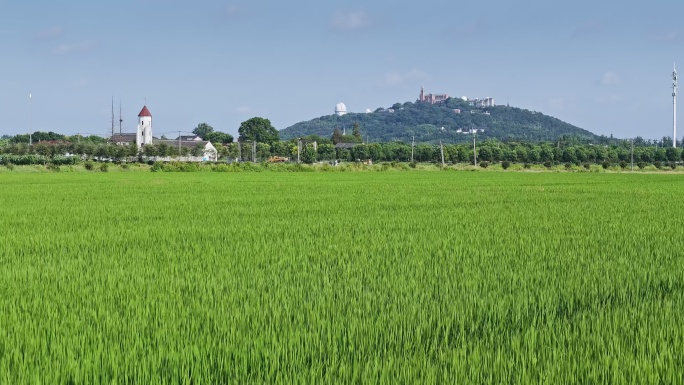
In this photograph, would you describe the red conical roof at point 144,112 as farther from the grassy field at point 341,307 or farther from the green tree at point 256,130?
the grassy field at point 341,307

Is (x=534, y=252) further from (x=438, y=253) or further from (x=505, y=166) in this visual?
(x=505, y=166)

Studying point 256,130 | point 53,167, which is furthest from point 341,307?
point 256,130

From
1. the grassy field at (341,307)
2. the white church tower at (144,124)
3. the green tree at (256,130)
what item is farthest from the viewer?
the green tree at (256,130)

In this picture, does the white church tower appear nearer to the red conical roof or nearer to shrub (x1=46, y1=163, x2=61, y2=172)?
the red conical roof

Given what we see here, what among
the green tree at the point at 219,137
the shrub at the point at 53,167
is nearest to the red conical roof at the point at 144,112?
the green tree at the point at 219,137

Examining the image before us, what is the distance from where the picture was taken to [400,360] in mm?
3348

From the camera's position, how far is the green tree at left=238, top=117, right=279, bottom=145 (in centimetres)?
16025

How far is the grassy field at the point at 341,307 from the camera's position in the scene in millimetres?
3258

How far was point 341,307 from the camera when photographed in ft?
15.0

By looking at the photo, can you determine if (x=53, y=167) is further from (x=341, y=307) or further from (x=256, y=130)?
(x=256, y=130)

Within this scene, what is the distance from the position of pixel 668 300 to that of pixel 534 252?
2768 millimetres

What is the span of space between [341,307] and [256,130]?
158m

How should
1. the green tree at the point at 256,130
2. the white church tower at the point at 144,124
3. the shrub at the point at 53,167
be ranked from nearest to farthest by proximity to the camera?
the shrub at the point at 53,167 → the white church tower at the point at 144,124 → the green tree at the point at 256,130

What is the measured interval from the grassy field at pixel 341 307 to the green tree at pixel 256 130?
498ft
